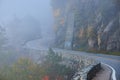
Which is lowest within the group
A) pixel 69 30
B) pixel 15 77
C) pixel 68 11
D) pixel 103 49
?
pixel 15 77

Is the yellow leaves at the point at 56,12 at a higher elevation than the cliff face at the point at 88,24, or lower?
higher

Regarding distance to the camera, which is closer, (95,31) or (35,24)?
(95,31)

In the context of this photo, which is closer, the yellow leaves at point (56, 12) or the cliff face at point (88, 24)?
the cliff face at point (88, 24)

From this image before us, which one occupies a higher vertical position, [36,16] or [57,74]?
[36,16]

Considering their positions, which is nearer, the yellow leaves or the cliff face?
the cliff face

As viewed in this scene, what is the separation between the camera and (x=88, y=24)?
79250mm

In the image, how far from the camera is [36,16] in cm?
16550

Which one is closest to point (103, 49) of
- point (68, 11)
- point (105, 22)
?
point (105, 22)

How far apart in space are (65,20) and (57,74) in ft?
132

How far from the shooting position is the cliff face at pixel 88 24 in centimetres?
6969

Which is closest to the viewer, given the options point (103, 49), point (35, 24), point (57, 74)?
point (57, 74)

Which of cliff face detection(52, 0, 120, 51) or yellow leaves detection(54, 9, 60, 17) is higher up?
yellow leaves detection(54, 9, 60, 17)

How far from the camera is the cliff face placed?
69.7 m

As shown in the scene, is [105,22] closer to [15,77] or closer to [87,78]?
[15,77]
